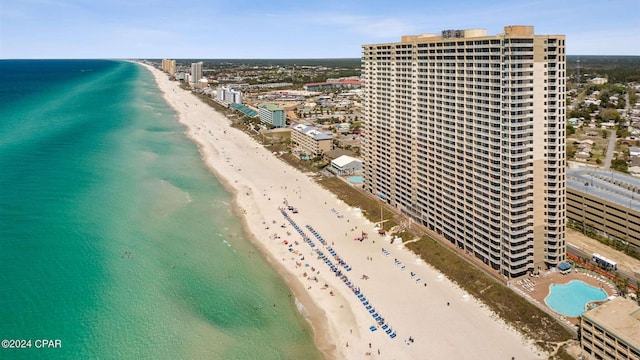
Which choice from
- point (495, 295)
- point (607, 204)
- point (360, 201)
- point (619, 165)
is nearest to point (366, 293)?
point (495, 295)

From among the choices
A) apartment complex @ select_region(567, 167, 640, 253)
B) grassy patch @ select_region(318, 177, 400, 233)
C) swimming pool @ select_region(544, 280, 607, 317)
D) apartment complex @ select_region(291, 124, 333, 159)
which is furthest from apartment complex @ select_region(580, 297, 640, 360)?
apartment complex @ select_region(291, 124, 333, 159)

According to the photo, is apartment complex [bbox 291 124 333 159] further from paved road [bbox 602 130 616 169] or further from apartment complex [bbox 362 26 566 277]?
paved road [bbox 602 130 616 169]

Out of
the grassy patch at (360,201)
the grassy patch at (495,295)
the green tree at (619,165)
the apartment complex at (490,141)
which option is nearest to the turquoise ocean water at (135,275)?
the grassy patch at (495,295)

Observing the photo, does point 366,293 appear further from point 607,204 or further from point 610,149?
point 610,149

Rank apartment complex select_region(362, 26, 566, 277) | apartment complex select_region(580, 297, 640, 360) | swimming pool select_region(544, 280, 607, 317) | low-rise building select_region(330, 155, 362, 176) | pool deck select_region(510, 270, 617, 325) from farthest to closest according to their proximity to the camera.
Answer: low-rise building select_region(330, 155, 362, 176) < apartment complex select_region(362, 26, 566, 277) < pool deck select_region(510, 270, 617, 325) < swimming pool select_region(544, 280, 607, 317) < apartment complex select_region(580, 297, 640, 360)

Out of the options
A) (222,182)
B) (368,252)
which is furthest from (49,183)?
(368,252)

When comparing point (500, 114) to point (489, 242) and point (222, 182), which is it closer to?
point (489, 242)
